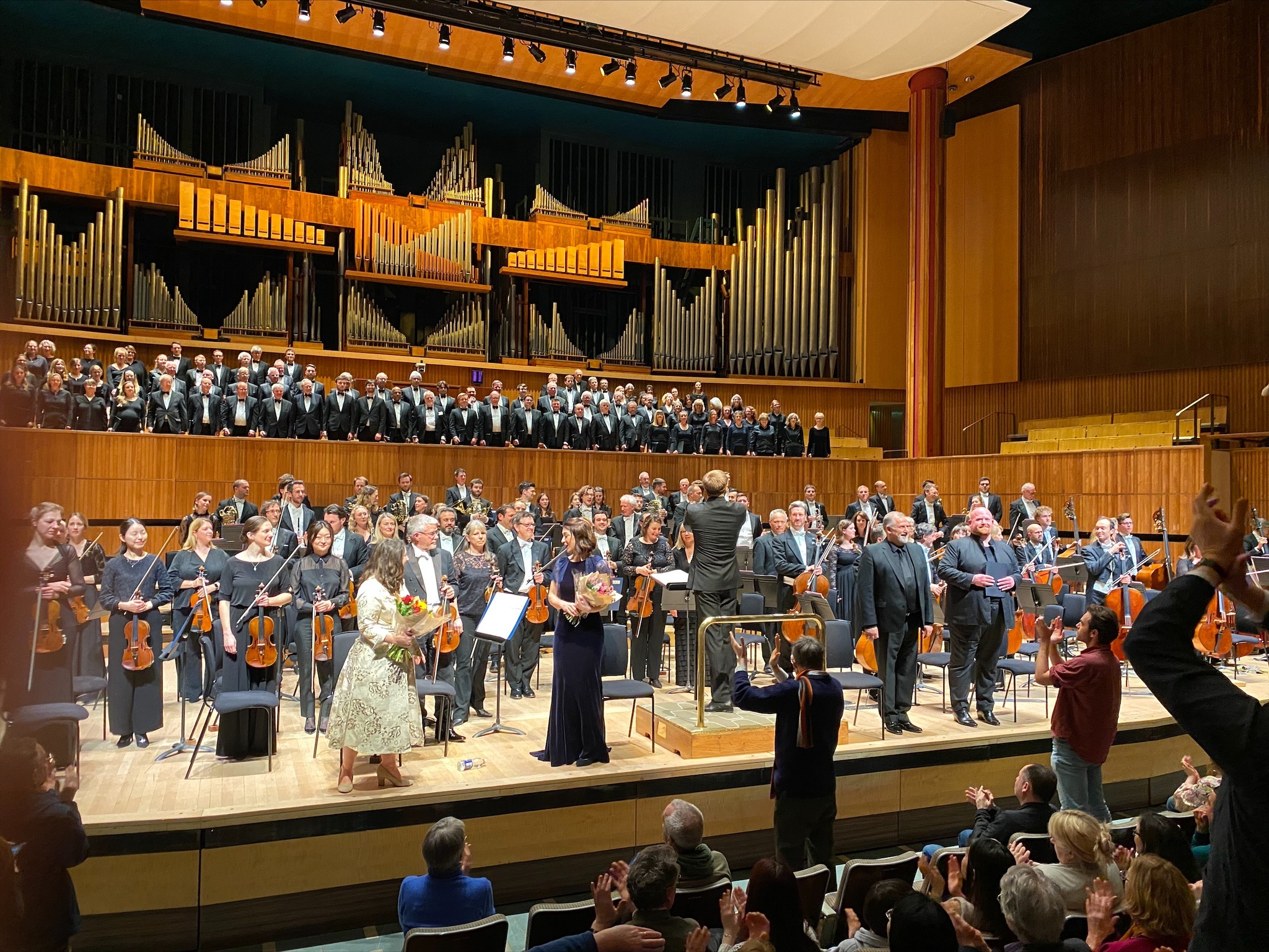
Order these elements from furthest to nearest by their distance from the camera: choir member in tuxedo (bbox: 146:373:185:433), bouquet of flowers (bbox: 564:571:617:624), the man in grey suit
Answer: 1. choir member in tuxedo (bbox: 146:373:185:433)
2. the man in grey suit
3. bouquet of flowers (bbox: 564:571:617:624)

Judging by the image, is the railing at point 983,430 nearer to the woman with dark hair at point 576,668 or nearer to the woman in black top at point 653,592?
the woman in black top at point 653,592

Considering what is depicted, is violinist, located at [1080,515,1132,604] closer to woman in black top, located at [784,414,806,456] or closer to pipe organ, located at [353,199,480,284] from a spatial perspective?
woman in black top, located at [784,414,806,456]

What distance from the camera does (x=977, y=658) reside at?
22.1ft

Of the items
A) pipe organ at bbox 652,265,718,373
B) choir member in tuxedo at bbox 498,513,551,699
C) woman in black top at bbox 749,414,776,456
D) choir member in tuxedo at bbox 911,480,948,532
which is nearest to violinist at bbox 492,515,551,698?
choir member in tuxedo at bbox 498,513,551,699

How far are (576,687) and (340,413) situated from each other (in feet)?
23.9

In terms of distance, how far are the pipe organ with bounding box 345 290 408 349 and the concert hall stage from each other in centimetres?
877

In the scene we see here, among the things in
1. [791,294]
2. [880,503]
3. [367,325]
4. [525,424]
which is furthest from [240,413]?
[791,294]

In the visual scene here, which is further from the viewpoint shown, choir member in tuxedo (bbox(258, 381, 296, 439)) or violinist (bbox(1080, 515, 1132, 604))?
choir member in tuxedo (bbox(258, 381, 296, 439))

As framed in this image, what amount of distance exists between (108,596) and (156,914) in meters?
2.20

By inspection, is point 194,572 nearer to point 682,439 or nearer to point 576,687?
point 576,687

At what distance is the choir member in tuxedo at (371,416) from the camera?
11852mm

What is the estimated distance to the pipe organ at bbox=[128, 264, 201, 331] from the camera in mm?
13516

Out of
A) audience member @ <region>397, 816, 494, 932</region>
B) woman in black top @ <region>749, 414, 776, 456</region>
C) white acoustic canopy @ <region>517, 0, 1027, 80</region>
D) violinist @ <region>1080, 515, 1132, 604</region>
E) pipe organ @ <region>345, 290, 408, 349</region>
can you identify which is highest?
white acoustic canopy @ <region>517, 0, 1027, 80</region>

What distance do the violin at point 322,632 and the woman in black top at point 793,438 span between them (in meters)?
8.70
